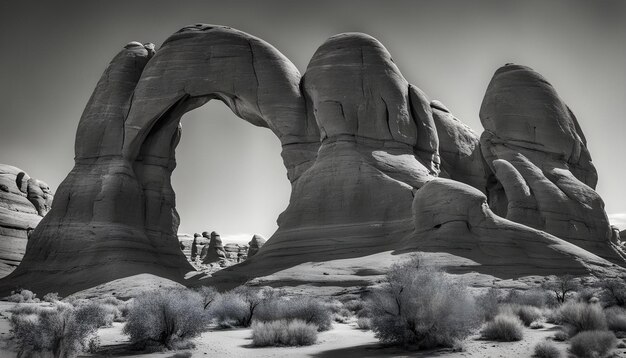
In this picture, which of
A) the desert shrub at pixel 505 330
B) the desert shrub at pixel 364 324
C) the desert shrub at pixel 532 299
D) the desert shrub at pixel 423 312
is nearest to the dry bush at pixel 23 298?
the desert shrub at pixel 364 324

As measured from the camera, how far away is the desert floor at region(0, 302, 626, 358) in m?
8.39

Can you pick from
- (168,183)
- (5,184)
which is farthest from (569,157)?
(5,184)

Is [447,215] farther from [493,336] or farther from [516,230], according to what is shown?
[493,336]

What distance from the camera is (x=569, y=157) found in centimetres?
3130

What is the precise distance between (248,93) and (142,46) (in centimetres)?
870

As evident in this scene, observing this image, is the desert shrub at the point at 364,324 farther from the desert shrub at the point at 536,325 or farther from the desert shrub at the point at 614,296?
the desert shrub at the point at 614,296

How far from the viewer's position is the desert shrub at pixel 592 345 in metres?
7.43

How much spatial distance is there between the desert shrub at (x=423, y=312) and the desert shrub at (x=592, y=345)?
66.1 inches

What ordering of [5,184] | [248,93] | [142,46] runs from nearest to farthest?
[248,93], [142,46], [5,184]

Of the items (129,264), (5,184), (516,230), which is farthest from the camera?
(5,184)

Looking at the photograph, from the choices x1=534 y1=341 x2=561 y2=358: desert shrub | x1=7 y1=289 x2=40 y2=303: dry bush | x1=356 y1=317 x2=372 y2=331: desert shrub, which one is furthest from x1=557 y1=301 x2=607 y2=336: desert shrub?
x1=7 y1=289 x2=40 y2=303: dry bush

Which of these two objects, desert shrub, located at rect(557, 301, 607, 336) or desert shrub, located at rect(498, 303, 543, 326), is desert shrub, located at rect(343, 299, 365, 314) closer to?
desert shrub, located at rect(498, 303, 543, 326)

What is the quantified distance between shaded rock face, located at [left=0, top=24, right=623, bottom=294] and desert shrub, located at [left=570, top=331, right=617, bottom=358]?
41.4 feet

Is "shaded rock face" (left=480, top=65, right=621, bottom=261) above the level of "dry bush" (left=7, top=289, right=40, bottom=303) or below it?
above
